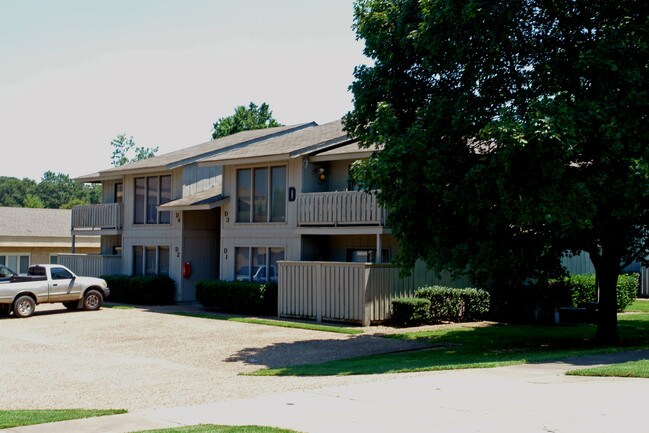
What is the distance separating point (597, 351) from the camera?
15.1 metres

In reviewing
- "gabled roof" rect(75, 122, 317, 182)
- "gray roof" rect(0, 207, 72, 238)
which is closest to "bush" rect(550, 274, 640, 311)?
"gabled roof" rect(75, 122, 317, 182)

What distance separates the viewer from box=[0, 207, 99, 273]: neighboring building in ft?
143

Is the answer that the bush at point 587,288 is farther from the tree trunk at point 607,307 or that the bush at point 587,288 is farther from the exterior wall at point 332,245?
the tree trunk at point 607,307

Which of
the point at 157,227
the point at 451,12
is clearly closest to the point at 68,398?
the point at 451,12

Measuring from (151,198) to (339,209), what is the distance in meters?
11.5

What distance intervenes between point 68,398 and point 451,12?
10.2 m

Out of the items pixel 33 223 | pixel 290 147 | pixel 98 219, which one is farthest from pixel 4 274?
pixel 290 147

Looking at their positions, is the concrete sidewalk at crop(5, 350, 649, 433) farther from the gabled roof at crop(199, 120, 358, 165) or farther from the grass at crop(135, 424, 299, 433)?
the gabled roof at crop(199, 120, 358, 165)

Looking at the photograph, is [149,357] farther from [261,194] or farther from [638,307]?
[638,307]

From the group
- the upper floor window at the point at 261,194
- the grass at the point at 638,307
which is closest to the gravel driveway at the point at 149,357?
the upper floor window at the point at 261,194

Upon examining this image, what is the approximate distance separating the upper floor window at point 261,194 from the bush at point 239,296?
2500 millimetres

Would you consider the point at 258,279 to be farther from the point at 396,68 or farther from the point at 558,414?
the point at 558,414

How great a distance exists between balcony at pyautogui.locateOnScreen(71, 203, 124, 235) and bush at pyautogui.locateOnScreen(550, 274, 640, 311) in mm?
18567

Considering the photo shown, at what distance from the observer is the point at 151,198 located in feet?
109
